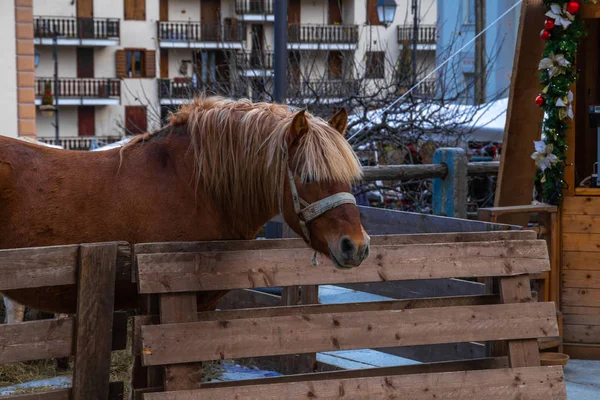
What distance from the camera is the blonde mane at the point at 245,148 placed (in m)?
3.88

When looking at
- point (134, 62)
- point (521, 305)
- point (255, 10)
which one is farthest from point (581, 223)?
point (134, 62)

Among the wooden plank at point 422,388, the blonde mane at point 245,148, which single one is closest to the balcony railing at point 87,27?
the blonde mane at point 245,148

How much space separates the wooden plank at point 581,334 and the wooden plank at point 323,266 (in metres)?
2.86

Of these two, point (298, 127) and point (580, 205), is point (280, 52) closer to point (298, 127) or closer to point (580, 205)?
point (580, 205)

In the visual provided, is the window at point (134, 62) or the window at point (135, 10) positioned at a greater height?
the window at point (135, 10)

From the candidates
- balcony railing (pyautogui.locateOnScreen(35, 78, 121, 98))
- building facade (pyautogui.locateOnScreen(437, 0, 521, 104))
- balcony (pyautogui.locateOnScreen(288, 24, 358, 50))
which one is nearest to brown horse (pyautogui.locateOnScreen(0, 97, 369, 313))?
balcony (pyautogui.locateOnScreen(288, 24, 358, 50))

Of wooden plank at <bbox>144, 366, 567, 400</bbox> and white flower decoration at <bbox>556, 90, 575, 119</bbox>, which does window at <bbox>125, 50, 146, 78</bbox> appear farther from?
wooden plank at <bbox>144, 366, 567, 400</bbox>

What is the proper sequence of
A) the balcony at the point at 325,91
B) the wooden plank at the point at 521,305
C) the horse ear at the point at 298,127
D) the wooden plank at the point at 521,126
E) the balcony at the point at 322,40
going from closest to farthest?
the horse ear at the point at 298,127 → the wooden plank at the point at 521,305 → the wooden plank at the point at 521,126 → the balcony at the point at 325,91 → the balcony at the point at 322,40

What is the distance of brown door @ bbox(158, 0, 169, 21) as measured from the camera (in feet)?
145

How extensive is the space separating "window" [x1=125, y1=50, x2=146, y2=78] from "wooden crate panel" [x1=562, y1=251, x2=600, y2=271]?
38.8m

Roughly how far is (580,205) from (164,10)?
39665 mm

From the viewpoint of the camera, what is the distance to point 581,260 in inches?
267

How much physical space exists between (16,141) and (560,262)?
4.20 metres

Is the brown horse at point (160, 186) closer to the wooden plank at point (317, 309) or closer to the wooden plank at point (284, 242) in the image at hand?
the wooden plank at point (284, 242)
